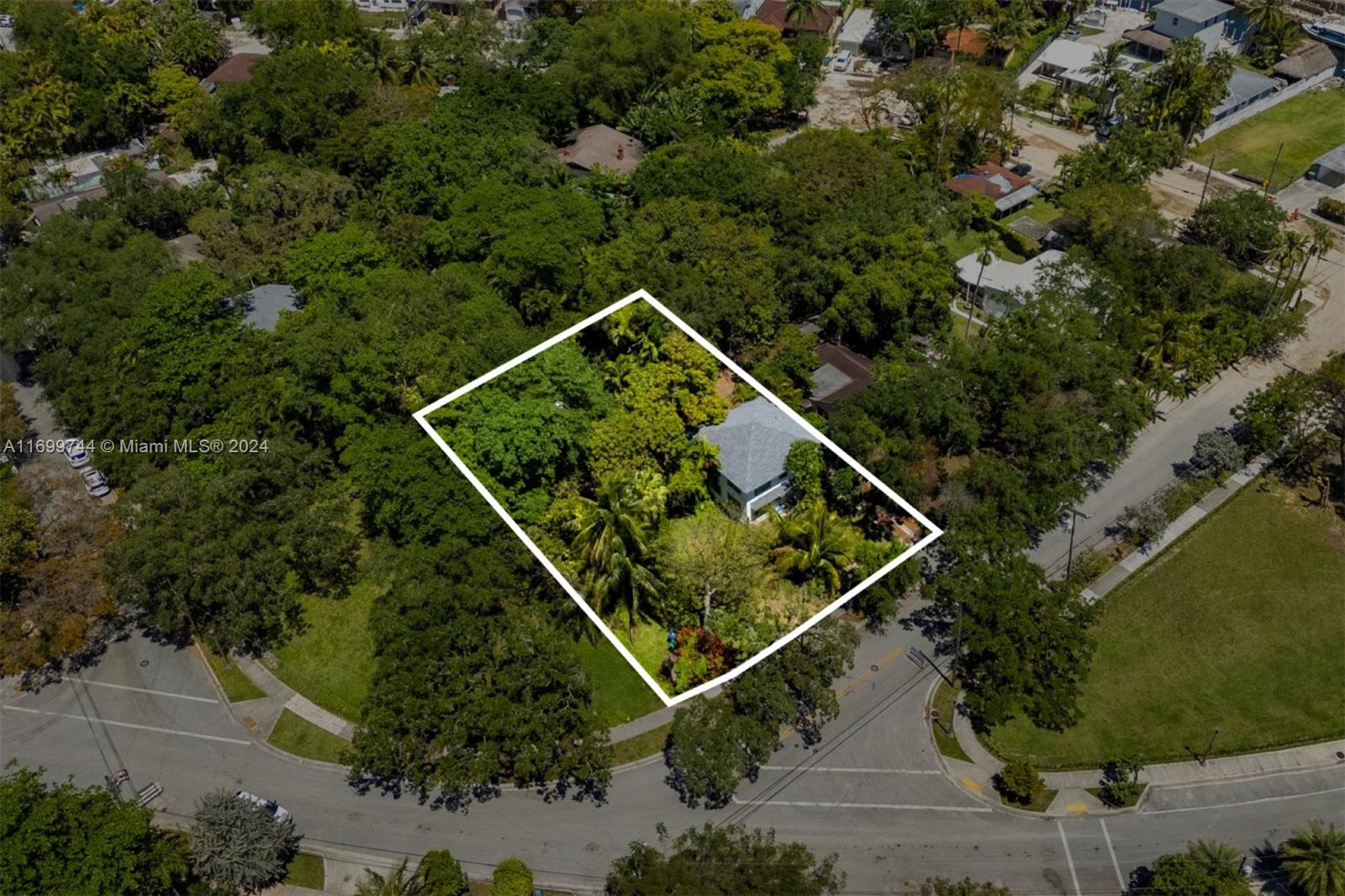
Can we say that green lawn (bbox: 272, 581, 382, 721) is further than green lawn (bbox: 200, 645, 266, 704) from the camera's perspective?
No

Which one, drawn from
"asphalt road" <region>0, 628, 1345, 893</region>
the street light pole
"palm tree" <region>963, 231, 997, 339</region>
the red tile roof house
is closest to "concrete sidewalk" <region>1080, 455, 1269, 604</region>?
the street light pole

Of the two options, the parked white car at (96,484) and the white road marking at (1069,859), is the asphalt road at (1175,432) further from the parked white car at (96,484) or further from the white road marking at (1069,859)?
the parked white car at (96,484)

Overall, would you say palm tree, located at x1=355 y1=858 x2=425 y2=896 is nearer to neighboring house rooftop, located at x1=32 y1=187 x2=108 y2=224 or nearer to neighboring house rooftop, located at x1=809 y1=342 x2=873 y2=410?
neighboring house rooftop, located at x1=809 y1=342 x2=873 y2=410

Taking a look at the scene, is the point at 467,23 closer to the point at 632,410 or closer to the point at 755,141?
the point at 755,141

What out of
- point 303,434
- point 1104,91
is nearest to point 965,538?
point 303,434

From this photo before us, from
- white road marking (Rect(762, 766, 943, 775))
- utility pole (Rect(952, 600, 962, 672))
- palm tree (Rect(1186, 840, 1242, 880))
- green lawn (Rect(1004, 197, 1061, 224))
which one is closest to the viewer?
palm tree (Rect(1186, 840, 1242, 880))

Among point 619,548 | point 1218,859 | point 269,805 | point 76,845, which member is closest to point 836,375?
point 1218,859
